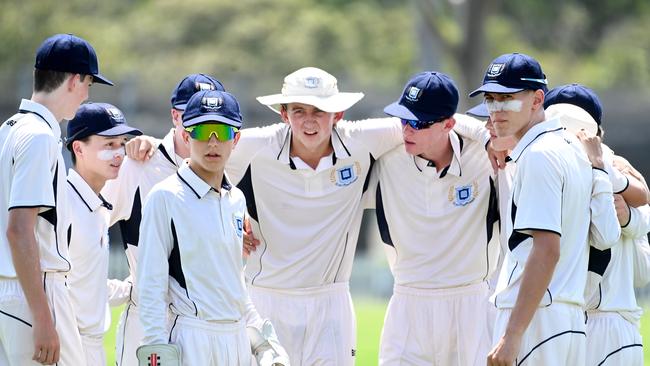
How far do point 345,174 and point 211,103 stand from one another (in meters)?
1.82

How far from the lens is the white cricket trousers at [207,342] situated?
21.8ft

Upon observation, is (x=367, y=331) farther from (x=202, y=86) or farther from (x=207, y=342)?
(x=207, y=342)

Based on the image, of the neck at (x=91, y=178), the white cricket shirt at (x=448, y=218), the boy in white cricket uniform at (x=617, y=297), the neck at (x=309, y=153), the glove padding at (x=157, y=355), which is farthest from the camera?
the neck at (x=309, y=153)

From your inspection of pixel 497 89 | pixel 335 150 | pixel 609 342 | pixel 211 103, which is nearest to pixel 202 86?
pixel 335 150

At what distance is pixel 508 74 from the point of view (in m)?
6.95

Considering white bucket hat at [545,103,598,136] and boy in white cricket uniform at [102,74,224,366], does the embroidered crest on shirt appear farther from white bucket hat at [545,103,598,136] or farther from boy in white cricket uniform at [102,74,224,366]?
white bucket hat at [545,103,598,136]

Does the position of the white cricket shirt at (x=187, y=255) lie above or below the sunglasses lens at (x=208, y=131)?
below

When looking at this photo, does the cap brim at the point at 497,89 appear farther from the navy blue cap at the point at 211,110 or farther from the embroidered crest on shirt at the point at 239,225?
the embroidered crest on shirt at the point at 239,225

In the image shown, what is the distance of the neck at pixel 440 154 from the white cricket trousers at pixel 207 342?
2.23 m

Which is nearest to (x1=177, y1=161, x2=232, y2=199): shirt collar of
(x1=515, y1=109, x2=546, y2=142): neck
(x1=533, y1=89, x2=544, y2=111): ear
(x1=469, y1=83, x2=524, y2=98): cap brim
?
(x1=469, y1=83, x2=524, y2=98): cap brim

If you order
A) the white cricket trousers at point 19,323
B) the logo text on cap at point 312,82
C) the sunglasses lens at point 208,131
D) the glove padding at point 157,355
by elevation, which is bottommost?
the glove padding at point 157,355

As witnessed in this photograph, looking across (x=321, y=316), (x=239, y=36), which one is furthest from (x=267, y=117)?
(x=321, y=316)

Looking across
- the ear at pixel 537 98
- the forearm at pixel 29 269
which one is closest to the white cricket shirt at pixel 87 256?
the forearm at pixel 29 269

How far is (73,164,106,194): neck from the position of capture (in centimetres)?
795
